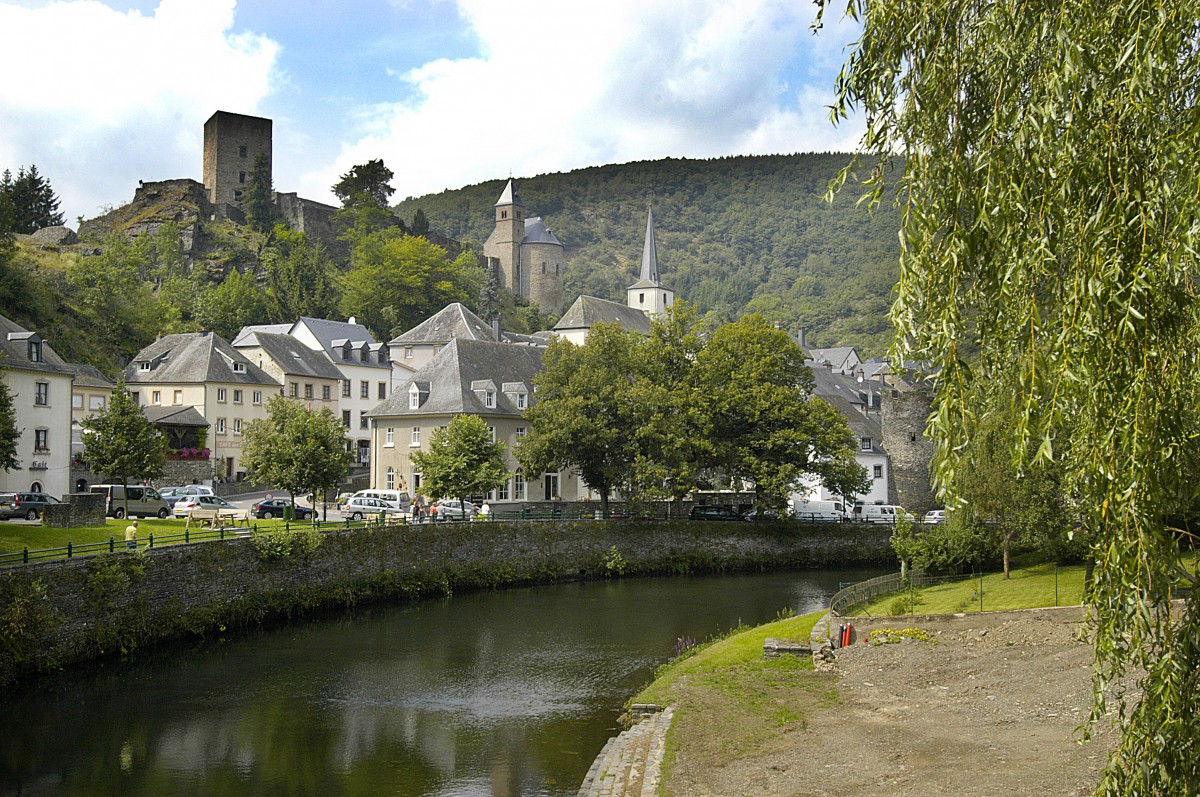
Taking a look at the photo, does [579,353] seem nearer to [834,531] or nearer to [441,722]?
[834,531]

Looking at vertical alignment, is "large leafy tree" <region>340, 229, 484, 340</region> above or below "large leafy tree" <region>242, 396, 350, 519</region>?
above

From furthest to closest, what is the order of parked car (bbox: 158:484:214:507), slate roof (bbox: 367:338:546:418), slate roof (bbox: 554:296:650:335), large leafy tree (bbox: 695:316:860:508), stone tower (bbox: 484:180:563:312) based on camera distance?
stone tower (bbox: 484:180:563:312) → slate roof (bbox: 554:296:650:335) → slate roof (bbox: 367:338:546:418) → large leafy tree (bbox: 695:316:860:508) → parked car (bbox: 158:484:214:507)

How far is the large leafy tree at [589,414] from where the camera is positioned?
48.4 metres

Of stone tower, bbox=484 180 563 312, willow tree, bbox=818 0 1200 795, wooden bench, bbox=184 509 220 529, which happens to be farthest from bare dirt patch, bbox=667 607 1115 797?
stone tower, bbox=484 180 563 312

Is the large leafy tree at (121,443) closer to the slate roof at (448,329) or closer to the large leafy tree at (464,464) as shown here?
the large leafy tree at (464,464)

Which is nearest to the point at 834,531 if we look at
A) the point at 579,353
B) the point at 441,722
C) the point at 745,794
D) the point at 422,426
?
the point at 579,353

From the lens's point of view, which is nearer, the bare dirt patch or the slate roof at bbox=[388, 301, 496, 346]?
the bare dirt patch

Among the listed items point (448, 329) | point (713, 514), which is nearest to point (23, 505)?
point (713, 514)

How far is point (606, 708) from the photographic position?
22938 millimetres

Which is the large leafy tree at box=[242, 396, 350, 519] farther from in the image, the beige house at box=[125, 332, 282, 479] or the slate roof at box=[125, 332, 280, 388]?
the slate roof at box=[125, 332, 280, 388]

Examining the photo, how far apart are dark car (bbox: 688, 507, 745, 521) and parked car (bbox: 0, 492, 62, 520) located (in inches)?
1101

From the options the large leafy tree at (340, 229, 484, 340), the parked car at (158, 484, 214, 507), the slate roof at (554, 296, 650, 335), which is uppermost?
the large leafy tree at (340, 229, 484, 340)

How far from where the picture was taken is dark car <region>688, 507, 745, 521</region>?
53.2m

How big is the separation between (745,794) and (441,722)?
9.46 meters
